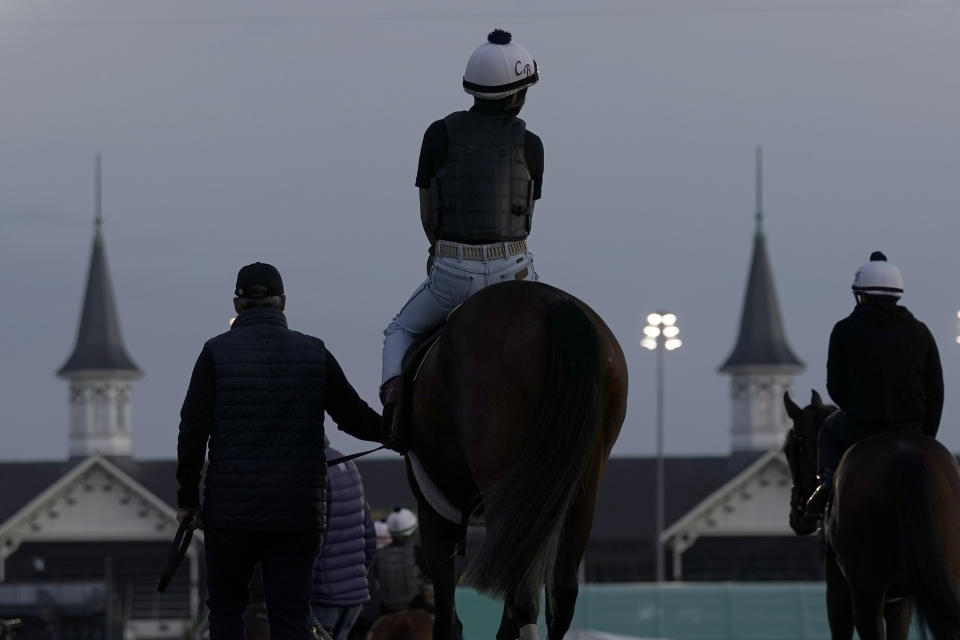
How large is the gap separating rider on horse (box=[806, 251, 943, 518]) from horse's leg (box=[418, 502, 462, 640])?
278cm

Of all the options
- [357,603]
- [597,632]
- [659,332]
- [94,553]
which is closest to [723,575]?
[94,553]

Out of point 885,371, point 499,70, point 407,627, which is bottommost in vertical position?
point 407,627

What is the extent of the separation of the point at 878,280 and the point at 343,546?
3359 millimetres

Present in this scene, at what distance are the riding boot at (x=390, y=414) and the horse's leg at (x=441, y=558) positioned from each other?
11.5 inches

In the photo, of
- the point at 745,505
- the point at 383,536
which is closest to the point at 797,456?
the point at 383,536

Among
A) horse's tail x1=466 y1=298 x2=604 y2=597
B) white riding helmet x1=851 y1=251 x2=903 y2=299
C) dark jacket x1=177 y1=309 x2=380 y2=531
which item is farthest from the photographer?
white riding helmet x1=851 y1=251 x2=903 y2=299

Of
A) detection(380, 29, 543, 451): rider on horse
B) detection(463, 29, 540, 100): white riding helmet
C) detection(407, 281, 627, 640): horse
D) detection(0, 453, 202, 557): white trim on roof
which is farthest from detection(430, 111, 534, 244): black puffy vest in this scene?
detection(0, 453, 202, 557): white trim on roof

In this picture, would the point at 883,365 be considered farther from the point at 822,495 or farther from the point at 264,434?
the point at 264,434

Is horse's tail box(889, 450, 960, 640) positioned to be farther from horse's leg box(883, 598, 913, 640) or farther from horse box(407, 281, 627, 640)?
horse box(407, 281, 627, 640)

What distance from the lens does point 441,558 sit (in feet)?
32.6

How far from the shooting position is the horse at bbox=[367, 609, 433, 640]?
1442 centimetres

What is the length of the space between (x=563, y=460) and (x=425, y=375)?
903 mm

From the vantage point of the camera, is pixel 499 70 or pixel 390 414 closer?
pixel 390 414

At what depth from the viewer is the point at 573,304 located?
361 inches
